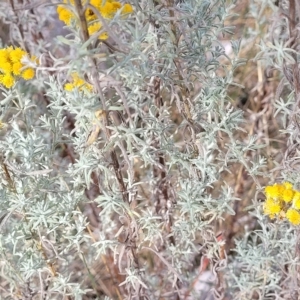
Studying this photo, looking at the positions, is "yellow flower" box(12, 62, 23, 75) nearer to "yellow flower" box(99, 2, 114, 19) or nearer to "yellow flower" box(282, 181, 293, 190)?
"yellow flower" box(99, 2, 114, 19)

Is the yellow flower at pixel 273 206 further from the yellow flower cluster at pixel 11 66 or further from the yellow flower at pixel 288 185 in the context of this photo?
the yellow flower cluster at pixel 11 66

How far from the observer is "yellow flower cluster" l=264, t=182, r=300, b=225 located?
0.86 metres

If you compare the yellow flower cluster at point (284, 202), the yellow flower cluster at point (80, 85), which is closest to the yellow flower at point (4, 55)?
the yellow flower cluster at point (80, 85)

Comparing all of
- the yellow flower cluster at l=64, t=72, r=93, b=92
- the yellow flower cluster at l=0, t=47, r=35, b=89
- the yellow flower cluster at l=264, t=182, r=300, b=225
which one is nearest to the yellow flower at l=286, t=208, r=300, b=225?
the yellow flower cluster at l=264, t=182, r=300, b=225

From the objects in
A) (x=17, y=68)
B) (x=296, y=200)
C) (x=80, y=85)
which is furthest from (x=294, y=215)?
(x=17, y=68)

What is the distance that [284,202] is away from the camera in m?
0.90

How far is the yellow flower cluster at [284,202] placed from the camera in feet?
2.84

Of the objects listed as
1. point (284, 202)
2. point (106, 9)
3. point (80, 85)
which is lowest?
point (284, 202)

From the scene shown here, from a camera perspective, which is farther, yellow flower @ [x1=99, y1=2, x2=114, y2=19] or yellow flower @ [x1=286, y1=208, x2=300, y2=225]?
yellow flower @ [x1=286, y1=208, x2=300, y2=225]

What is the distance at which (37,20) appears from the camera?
4.80ft

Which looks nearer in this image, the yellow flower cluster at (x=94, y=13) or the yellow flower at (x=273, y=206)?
the yellow flower cluster at (x=94, y=13)

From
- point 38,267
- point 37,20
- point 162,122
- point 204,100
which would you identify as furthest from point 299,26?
point 37,20

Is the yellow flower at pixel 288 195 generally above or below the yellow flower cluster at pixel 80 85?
below

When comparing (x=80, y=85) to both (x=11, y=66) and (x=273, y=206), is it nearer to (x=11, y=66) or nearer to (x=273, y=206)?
(x=11, y=66)
